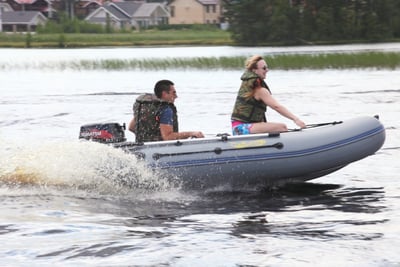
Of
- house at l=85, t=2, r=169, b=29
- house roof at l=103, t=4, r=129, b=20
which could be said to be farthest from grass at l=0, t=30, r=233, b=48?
house roof at l=103, t=4, r=129, b=20

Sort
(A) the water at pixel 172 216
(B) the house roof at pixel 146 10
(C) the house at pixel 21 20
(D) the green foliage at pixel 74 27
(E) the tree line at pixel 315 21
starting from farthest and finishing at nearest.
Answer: (B) the house roof at pixel 146 10, (C) the house at pixel 21 20, (D) the green foliage at pixel 74 27, (E) the tree line at pixel 315 21, (A) the water at pixel 172 216

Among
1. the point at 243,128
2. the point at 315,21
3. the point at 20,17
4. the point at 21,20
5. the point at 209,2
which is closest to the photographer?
the point at 243,128

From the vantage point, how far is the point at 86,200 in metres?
11.6

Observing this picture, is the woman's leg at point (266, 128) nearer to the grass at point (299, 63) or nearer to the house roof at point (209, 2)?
the grass at point (299, 63)

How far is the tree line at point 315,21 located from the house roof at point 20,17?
38.6 meters

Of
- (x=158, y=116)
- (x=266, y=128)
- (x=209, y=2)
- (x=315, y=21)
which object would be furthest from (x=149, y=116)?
(x=209, y=2)

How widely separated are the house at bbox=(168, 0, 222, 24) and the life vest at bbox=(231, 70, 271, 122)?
12293 centimetres

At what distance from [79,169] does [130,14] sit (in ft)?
400

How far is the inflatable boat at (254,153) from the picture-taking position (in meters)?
11.6

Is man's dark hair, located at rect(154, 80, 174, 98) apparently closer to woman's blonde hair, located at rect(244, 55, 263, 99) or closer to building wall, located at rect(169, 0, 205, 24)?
woman's blonde hair, located at rect(244, 55, 263, 99)

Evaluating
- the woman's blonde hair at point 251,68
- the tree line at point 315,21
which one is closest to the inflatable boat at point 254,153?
the woman's blonde hair at point 251,68

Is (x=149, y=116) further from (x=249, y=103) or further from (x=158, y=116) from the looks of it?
(x=249, y=103)

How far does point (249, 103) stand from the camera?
474 inches

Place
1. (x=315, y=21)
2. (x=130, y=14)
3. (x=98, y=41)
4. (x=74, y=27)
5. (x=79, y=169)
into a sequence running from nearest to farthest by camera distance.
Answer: (x=79, y=169)
(x=98, y=41)
(x=315, y=21)
(x=74, y=27)
(x=130, y=14)
